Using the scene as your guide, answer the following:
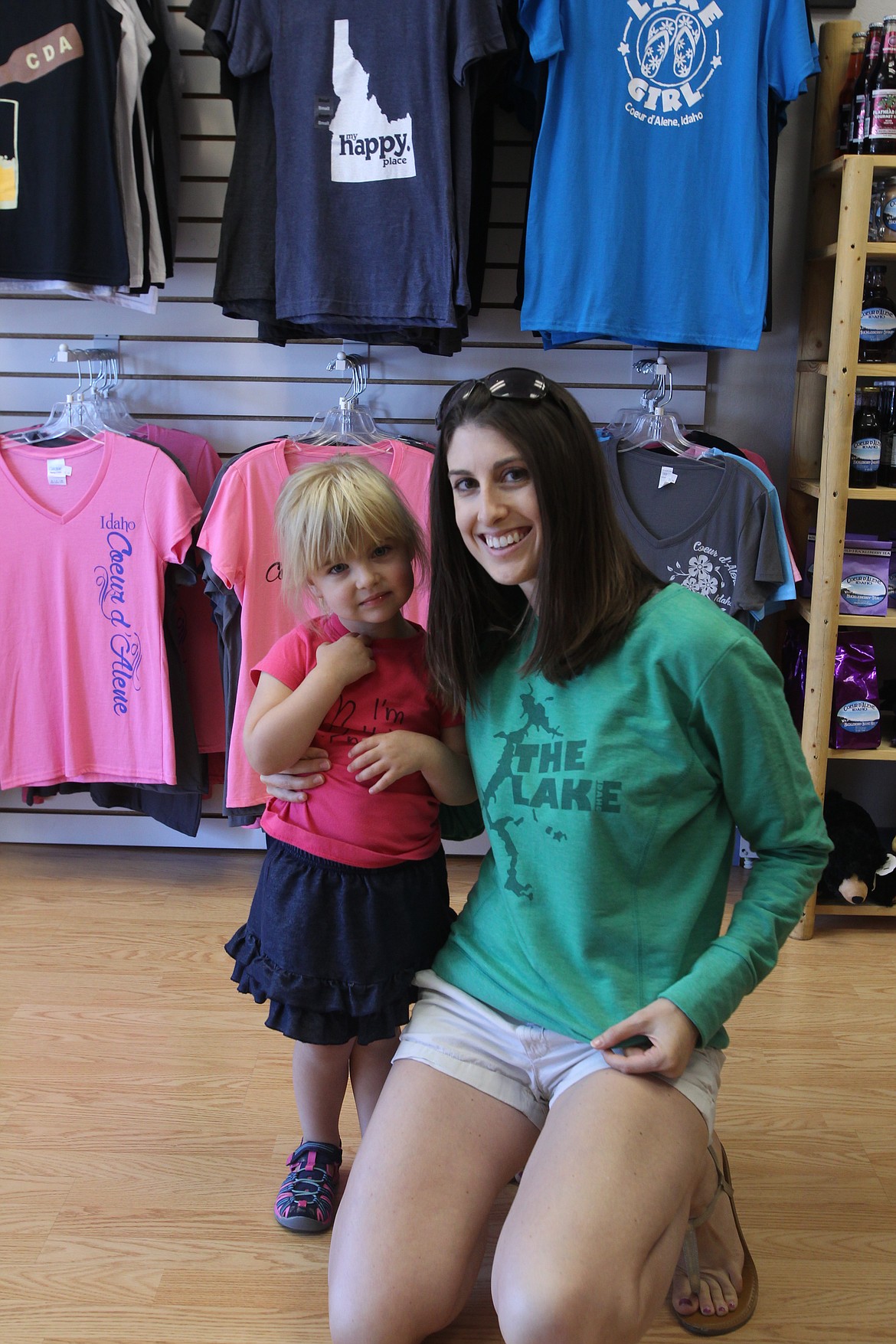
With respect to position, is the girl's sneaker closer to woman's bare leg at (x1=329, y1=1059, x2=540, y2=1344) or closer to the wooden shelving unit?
woman's bare leg at (x1=329, y1=1059, x2=540, y2=1344)

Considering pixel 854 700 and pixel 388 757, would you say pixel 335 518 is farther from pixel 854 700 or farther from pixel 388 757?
pixel 854 700

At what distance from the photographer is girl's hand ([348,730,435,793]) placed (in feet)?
4.83

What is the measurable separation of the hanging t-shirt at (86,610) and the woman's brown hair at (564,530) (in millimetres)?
1477

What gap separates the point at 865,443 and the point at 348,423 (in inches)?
49.8

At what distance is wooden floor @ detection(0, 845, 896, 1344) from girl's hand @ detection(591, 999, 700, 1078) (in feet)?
1.82

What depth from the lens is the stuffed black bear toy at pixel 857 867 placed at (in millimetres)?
2754

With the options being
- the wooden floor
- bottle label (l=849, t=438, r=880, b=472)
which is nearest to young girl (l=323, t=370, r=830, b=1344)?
the wooden floor

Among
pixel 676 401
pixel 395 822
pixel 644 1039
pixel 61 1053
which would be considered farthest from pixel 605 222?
pixel 61 1053

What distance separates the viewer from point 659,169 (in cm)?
248

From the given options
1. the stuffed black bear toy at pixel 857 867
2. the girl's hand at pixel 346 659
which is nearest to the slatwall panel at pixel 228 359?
the stuffed black bear toy at pixel 857 867

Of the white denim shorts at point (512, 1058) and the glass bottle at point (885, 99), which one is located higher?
the glass bottle at point (885, 99)

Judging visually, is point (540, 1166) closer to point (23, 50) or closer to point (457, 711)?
point (457, 711)

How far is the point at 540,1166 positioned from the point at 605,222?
2023 millimetres

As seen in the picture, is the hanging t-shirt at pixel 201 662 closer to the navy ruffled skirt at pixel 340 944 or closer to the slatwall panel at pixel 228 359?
the slatwall panel at pixel 228 359
